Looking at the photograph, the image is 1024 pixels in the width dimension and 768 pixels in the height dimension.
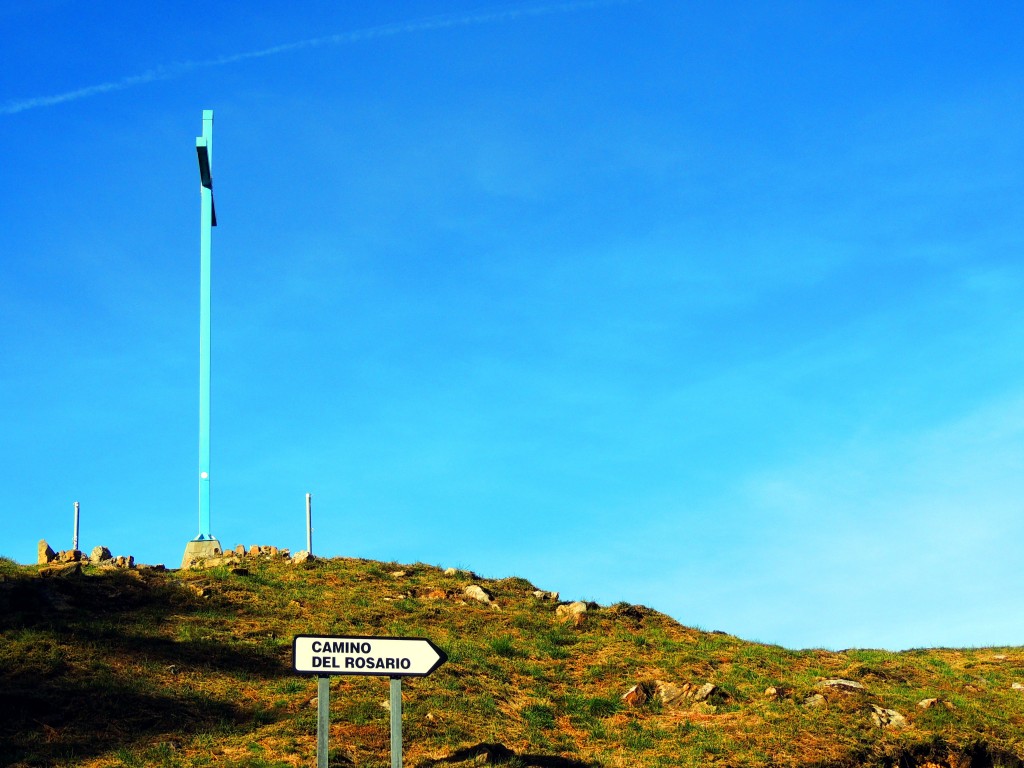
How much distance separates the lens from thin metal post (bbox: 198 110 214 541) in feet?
86.5

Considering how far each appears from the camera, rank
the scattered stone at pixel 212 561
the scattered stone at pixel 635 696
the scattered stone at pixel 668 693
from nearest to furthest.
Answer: the scattered stone at pixel 635 696 → the scattered stone at pixel 668 693 → the scattered stone at pixel 212 561

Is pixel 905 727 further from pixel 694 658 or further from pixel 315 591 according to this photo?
pixel 315 591

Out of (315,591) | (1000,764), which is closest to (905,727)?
(1000,764)

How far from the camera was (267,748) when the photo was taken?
14836mm

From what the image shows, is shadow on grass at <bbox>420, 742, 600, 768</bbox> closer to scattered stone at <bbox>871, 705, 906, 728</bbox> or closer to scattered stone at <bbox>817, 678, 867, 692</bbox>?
scattered stone at <bbox>871, 705, 906, 728</bbox>

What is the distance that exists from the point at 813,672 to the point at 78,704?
13.4 meters

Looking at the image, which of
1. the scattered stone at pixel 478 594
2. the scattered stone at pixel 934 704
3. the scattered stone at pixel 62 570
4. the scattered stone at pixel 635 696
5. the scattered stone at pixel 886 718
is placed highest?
the scattered stone at pixel 62 570

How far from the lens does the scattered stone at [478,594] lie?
24.4 metres

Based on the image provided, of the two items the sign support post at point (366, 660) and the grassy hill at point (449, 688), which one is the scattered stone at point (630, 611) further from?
the sign support post at point (366, 660)

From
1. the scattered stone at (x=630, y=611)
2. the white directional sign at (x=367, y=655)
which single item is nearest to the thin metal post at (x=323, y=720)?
the white directional sign at (x=367, y=655)

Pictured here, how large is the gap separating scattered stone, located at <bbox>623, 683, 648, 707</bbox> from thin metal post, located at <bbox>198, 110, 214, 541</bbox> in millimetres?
12732

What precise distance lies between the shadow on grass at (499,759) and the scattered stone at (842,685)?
225 inches

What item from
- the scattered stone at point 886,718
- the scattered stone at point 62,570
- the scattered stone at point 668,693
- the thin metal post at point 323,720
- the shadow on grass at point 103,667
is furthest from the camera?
the scattered stone at point 62,570

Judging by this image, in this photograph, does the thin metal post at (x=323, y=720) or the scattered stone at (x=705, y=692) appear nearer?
the thin metal post at (x=323, y=720)
